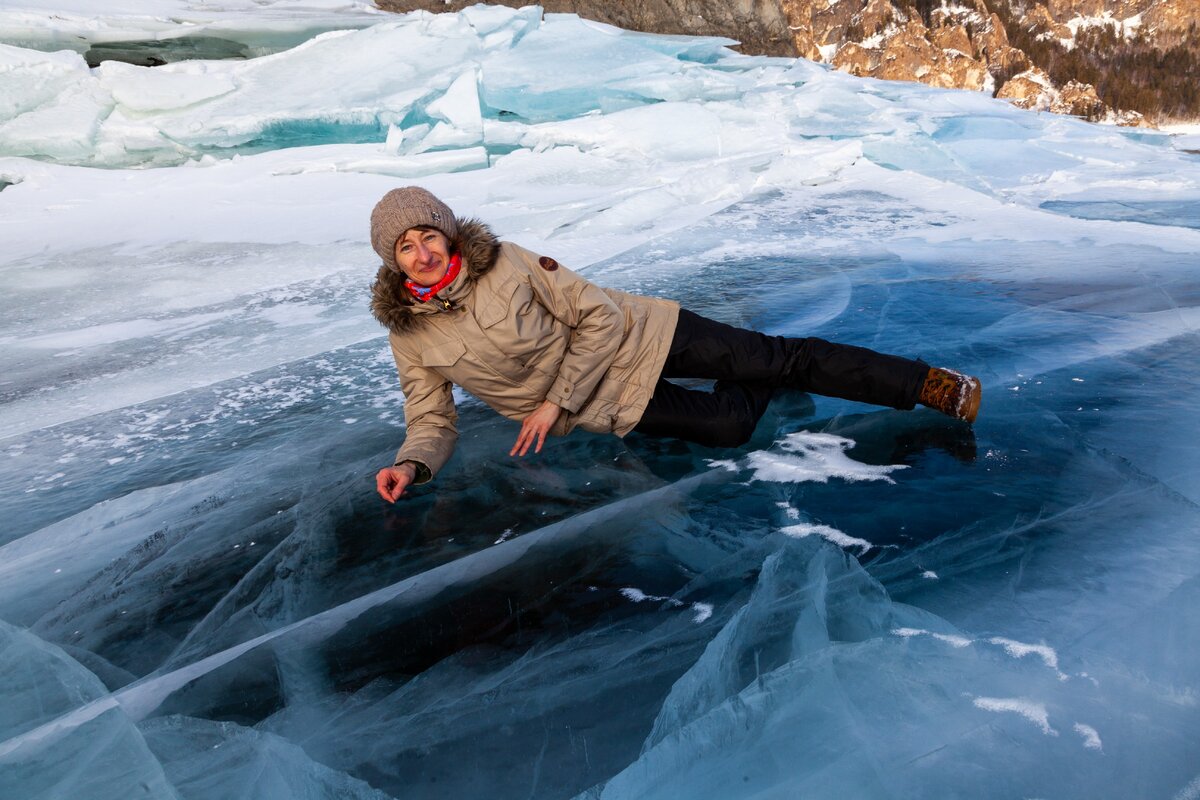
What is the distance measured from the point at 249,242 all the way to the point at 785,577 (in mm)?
4704

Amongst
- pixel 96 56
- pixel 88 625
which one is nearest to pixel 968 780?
pixel 88 625

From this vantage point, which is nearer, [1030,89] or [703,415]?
[703,415]

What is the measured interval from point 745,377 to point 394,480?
960 millimetres

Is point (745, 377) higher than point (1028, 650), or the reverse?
point (745, 377)

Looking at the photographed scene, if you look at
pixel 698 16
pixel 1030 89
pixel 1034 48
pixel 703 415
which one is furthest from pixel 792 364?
pixel 1034 48

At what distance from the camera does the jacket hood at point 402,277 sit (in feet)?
6.64

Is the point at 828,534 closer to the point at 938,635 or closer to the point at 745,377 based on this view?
the point at 938,635

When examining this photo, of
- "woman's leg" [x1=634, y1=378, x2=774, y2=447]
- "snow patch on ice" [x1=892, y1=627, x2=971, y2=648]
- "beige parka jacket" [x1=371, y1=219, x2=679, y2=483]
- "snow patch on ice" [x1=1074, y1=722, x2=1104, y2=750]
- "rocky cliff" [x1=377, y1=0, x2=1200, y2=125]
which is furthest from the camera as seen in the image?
"rocky cliff" [x1=377, y1=0, x2=1200, y2=125]

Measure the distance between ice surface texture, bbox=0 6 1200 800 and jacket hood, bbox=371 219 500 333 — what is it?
0.46 metres

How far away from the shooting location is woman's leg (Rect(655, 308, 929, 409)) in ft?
7.20

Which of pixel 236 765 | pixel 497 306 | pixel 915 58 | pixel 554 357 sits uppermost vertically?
pixel 915 58

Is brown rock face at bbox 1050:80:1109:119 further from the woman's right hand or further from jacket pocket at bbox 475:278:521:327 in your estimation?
the woman's right hand

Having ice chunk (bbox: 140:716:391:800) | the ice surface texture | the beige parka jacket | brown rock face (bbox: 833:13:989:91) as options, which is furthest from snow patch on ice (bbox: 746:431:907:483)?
brown rock face (bbox: 833:13:989:91)

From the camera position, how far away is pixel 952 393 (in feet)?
6.96
